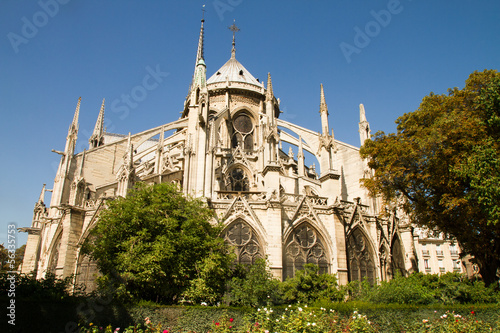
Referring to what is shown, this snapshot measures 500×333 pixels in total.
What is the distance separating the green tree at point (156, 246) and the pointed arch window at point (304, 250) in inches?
176

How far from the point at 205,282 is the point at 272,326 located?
4.07 metres

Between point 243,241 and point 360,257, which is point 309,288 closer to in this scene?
point 243,241

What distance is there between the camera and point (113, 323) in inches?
451

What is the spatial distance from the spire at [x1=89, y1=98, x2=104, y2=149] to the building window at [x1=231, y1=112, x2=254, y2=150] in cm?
2592

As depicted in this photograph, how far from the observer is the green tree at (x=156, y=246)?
48.6ft

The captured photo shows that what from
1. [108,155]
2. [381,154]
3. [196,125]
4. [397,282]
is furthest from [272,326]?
[108,155]

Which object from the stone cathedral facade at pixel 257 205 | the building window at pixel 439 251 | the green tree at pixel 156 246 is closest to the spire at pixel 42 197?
the stone cathedral facade at pixel 257 205

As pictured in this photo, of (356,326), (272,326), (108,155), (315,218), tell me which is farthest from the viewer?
(108,155)

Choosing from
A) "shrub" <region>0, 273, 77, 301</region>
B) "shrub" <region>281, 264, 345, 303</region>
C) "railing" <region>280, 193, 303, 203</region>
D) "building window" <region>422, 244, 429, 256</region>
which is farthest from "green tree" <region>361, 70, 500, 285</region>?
"building window" <region>422, 244, 429, 256</region>

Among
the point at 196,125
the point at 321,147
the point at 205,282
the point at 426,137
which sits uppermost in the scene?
the point at 196,125

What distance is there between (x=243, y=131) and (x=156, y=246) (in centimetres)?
2533

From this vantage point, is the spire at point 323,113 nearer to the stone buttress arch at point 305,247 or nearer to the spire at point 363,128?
the spire at point 363,128

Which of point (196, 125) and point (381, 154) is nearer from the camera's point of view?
point (381, 154)

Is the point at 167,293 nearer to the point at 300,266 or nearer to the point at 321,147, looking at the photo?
the point at 300,266
